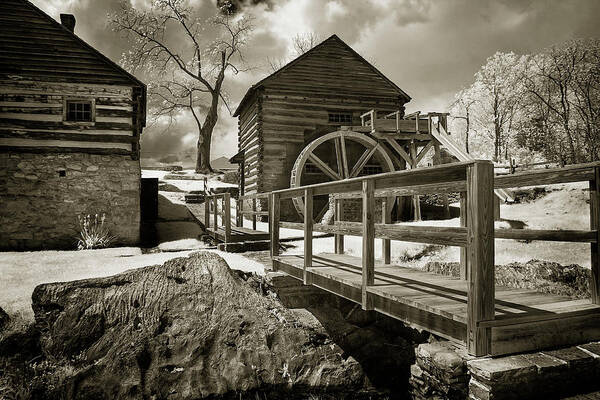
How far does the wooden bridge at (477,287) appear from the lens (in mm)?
2584

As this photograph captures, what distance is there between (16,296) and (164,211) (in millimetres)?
9820

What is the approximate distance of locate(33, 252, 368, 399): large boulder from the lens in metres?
5.00

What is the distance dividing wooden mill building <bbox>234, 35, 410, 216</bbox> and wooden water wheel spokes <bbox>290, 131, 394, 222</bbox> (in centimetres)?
76

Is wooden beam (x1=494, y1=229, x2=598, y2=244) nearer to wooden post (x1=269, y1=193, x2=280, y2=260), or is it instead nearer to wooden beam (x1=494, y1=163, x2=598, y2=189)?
wooden beam (x1=494, y1=163, x2=598, y2=189)

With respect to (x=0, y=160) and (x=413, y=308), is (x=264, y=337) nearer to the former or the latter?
(x=413, y=308)

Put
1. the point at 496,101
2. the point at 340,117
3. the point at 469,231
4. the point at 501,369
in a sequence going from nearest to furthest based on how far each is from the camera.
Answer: the point at 501,369 → the point at 469,231 → the point at 340,117 → the point at 496,101

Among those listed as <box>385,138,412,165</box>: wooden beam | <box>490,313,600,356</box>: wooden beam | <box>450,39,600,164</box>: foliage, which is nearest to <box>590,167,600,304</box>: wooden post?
<box>490,313,600,356</box>: wooden beam

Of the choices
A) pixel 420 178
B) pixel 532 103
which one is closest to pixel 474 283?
pixel 420 178

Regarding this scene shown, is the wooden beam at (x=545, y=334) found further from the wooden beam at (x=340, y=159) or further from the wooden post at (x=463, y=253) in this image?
the wooden beam at (x=340, y=159)

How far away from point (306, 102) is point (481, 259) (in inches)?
514

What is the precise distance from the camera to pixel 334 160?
50.3ft

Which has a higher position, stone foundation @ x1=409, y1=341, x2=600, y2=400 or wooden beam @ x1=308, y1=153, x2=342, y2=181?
wooden beam @ x1=308, y1=153, x2=342, y2=181

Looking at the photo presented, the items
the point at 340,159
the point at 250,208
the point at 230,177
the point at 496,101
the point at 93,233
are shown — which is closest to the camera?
the point at 93,233

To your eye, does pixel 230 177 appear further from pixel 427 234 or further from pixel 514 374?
pixel 514 374
